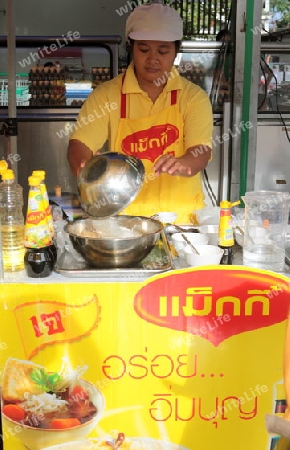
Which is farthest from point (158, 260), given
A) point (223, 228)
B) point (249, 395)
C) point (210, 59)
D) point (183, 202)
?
point (210, 59)

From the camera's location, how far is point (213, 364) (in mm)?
1573

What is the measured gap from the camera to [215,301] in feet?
5.06

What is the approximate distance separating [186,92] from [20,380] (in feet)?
5.26

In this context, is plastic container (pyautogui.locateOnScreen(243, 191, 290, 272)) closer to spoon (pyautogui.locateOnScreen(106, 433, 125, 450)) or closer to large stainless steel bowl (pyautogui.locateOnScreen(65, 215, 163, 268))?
large stainless steel bowl (pyautogui.locateOnScreen(65, 215, 163, 268))

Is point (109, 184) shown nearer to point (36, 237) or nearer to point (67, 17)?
point (36, 237)

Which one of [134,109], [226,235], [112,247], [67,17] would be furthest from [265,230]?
[67,17]

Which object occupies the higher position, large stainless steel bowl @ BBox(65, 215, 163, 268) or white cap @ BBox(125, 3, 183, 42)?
white cap @ BBox(125, 3, 183, 42)

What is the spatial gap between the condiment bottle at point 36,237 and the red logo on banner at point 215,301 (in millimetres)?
291

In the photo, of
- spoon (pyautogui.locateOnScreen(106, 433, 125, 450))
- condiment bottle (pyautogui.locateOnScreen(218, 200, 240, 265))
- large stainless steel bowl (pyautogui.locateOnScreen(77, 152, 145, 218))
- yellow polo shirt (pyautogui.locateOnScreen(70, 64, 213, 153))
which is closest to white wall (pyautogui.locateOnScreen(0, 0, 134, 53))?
yellow polo shirt (pyautogui.locateOnScreen(70, 64, 213, 153))

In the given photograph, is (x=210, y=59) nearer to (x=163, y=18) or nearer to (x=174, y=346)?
(x=163, y=18)

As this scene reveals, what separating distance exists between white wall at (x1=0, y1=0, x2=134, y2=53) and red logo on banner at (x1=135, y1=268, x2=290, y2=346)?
8.11 meters

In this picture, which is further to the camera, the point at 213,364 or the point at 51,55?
the point at 51,55

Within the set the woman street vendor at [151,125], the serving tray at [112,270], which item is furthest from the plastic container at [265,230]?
the woman street vendor at [151,125]

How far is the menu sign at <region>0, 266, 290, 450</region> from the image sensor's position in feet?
5.00
